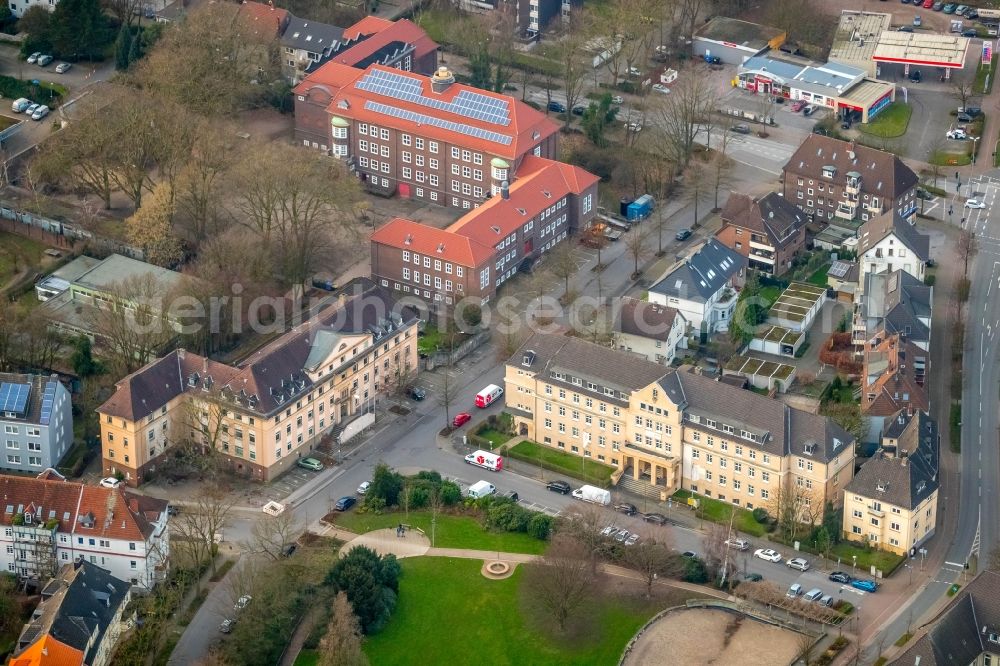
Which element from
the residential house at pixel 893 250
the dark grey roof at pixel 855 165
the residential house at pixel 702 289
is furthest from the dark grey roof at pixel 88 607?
the dark grey roof at pixel 855 165

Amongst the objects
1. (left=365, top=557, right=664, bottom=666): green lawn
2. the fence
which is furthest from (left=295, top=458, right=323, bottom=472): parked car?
the fence

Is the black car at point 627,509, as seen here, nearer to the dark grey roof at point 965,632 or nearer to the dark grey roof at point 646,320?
the dark grey roof at point 646,320

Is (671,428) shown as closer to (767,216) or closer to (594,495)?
(594,495)

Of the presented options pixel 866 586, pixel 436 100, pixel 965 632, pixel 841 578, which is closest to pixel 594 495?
pixel 841 578

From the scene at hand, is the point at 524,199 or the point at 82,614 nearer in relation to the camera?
the point at 82,614

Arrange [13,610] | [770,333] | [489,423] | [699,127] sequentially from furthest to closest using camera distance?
[699,127] < [770,333] < [489,423] < [13,610]

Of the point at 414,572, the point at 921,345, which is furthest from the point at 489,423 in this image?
the point at 921,345

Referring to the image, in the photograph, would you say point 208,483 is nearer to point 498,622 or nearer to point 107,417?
point 107,417
